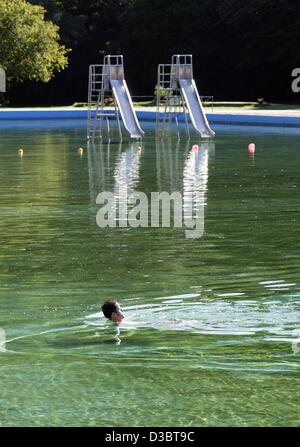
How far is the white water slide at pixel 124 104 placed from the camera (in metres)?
33.0

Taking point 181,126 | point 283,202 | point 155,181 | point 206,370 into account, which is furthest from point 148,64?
point 206,370

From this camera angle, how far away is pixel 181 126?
39938mm

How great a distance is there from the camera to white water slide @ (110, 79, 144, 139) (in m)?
33.0

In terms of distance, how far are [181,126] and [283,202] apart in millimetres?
22788

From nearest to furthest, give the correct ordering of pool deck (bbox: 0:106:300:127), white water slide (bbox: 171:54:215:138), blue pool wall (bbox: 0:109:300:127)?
white water slide (bbox: 171:54:215:138) < blue pool wall (bbox: 0:109:300:127) < pool deck (bbox: 0:106:300:127)

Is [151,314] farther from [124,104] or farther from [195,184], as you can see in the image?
[124,104]

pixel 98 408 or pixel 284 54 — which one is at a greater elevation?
pixel 284 54

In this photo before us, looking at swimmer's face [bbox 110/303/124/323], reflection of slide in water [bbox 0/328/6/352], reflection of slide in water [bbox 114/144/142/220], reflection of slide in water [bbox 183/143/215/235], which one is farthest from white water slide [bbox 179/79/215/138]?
reflection of slide in water [bbox 0/328/6/352]

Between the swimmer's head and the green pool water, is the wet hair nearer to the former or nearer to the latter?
the swimmer's head

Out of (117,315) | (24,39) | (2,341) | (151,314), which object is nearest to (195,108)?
(24,39)

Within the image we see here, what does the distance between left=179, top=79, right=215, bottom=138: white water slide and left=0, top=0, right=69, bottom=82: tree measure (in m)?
14.0

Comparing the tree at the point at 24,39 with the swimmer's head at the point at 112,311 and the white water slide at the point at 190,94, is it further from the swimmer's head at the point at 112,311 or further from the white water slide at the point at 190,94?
the swimmer's head at the point at 112,311

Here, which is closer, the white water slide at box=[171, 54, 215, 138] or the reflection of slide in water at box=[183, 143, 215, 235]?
the reflection of slide in water at box=[183, 143, 215, 235]
